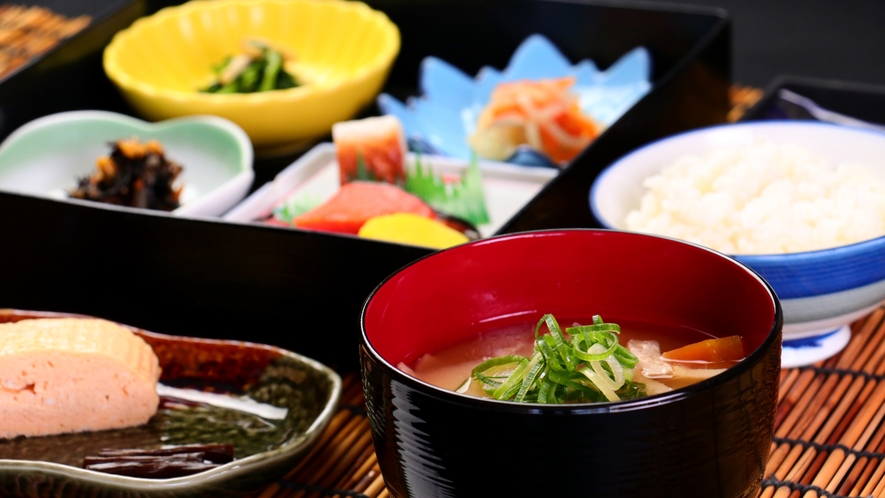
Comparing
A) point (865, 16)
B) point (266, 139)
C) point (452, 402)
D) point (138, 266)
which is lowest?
point (865, 16)

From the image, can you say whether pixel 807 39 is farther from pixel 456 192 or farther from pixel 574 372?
pixel 574 372

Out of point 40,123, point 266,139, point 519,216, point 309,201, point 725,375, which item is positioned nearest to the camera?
point 725,375

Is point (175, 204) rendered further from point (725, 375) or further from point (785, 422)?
point (725, 375)

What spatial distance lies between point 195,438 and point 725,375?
0.61 m

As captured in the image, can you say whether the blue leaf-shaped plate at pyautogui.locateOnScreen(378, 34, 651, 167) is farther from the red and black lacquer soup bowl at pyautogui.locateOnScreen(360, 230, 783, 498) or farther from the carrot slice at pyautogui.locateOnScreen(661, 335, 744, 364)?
the carrot slice at pyautogui.locateOnScreen(661, 335, 744, 364)

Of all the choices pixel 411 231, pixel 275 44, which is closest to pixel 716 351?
pixel 411 231

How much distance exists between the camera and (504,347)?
2.90 ft

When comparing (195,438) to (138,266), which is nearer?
(195,438)

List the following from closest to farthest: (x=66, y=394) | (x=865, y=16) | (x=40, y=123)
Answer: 1. (x=66, y=394)
2. (x=40, y=123)
3. (x=865, y=16)

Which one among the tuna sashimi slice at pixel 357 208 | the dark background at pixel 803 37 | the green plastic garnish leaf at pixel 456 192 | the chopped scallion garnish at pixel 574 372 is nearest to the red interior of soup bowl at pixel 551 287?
the chopped scallion garnish at pixel 574 372

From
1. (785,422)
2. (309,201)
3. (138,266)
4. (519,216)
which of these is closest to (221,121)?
(309,201)

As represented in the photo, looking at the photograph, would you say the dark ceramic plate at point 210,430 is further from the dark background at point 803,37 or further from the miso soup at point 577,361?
the dark background at point 803,37

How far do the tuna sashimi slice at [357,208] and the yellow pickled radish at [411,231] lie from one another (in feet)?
0.19

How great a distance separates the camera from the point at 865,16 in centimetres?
364
